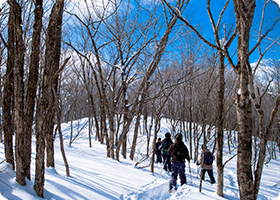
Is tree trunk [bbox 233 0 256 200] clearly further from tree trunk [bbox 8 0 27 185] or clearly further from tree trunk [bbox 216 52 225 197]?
tree trunk [bbox 8 0 27 185]

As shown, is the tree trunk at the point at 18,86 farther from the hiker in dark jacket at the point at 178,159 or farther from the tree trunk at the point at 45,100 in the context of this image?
the hiker in dark jacket at the point at 178,159

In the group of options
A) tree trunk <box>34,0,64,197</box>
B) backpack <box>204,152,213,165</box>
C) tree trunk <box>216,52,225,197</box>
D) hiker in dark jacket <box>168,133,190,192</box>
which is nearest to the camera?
tree trunk <box>34,0,64,197</box>

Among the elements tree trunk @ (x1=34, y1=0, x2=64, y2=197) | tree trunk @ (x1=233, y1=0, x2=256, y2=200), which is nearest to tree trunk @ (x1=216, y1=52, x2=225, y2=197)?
tree trunk @ (x1=233, y1=0, x2=256, y2=200)

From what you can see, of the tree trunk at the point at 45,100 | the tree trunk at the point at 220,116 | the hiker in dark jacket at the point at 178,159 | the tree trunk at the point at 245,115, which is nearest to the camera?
the tree trunk at the point at 245,115

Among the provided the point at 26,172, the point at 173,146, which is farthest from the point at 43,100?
the point at 173,146

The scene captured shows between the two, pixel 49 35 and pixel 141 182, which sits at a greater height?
pixel 49 35

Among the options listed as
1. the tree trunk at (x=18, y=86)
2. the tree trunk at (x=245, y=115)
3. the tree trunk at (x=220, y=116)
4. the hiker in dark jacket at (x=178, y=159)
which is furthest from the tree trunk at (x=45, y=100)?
the tree trunk at (x=220, y=116)

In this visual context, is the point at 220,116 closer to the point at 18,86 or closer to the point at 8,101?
the point at 18,86

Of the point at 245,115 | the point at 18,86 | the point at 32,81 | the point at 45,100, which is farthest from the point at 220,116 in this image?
the point at 18,86

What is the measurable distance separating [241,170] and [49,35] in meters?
3.16

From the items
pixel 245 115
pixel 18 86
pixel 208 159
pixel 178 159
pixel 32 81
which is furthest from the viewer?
pixel 208 159

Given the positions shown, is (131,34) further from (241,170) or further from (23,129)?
(241,170)

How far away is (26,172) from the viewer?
113 inches

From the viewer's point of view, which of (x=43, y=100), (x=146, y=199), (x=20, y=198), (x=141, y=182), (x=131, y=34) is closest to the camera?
(x=20, y=198)
